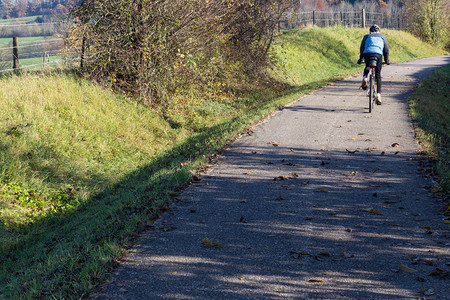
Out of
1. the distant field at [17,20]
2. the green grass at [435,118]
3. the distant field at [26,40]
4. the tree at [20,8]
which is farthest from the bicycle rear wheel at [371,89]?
the distant field at [17,20]

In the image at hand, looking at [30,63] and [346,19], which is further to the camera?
[346,19]

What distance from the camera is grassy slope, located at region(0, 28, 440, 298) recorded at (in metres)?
5.03

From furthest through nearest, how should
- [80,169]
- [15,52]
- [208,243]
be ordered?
[15,52], [80,169], [208,243]

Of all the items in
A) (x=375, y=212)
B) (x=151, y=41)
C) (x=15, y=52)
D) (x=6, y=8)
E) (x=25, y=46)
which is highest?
(x=6, y=8)

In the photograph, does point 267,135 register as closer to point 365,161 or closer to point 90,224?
point 365,161

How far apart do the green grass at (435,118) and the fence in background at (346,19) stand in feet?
41.9

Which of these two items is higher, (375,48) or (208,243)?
(375,48)

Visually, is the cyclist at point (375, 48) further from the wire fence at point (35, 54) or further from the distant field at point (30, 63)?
the distant field at point (30, 63)

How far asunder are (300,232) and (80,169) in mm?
5737

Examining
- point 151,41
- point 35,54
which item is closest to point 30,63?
point 35,54

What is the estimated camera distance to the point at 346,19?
4266 centimetres

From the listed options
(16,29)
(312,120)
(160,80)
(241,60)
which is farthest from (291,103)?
(16,29)

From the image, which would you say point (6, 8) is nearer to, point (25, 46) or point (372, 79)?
point (25, 46)

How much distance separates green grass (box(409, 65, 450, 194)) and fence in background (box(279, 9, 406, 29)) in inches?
502
